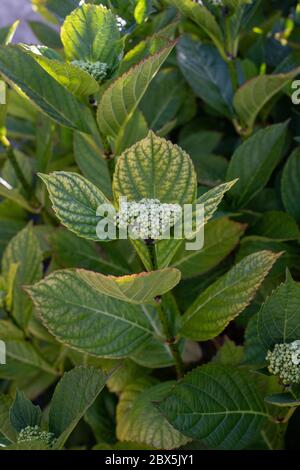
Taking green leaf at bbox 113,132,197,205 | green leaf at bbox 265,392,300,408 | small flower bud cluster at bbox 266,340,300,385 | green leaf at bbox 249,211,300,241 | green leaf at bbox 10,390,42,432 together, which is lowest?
green leaf at bbox 10,390,42,432

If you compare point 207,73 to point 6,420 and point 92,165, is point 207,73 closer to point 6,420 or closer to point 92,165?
point 92,165

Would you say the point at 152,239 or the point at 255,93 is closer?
the point at 152,239

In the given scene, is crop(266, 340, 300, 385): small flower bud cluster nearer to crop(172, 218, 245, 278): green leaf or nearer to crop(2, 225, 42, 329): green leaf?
crop(172, 218, 245, 278): green leaf

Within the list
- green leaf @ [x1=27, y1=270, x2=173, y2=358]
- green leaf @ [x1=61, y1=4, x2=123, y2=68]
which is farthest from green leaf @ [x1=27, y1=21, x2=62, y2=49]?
green leaf @ [x1=27, y1=270, x2=173, y2=358]

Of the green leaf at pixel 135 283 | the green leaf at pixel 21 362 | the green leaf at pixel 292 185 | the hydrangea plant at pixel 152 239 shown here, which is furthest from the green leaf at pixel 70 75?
the green leaf at pixel 21 362

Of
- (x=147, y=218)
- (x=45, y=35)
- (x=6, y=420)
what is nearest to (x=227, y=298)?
(x=147, y=218)

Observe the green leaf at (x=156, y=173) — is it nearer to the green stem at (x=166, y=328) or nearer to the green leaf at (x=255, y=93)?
the green stem at (x=166, y=328)

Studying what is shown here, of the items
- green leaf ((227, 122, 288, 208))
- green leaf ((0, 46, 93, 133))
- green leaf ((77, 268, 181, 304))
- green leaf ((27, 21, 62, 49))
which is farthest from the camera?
green leaf ((27, 21, 62, 49))
